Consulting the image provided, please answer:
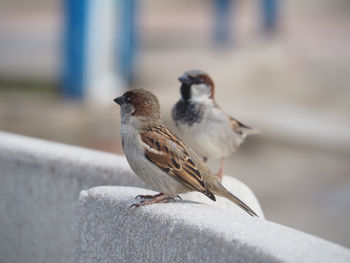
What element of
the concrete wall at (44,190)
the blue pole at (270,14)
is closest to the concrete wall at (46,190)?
the concrete wall at (44,190)

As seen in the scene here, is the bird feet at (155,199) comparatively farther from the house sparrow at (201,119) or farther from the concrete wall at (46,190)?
the house sparrow at (201,119)

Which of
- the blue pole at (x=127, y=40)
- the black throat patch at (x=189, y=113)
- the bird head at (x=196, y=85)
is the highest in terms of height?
the bird head at (x=196, y=85)

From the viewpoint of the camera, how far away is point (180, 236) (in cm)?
222

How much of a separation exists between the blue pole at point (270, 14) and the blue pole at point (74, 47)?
20.0ft

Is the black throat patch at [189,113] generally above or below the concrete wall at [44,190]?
above

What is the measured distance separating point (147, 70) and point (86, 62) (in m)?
2.26

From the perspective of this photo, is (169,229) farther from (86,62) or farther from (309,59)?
(309,59)

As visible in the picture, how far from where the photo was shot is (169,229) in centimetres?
227

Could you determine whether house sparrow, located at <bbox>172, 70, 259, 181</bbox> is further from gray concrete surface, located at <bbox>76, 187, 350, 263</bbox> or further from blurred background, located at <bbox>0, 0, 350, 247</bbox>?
blurred background, located at <bbox>0, 0, 350, 247</bbox>

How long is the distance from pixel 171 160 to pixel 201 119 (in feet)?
3.02

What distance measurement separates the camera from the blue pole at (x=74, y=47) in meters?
7.97

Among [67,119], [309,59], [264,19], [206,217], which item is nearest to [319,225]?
[67,119]

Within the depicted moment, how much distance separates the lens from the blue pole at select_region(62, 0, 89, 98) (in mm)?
7969

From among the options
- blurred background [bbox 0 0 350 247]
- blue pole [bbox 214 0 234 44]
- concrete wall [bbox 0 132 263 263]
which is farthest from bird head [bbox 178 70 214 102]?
blue pole [bbox 214 0 234 44]
